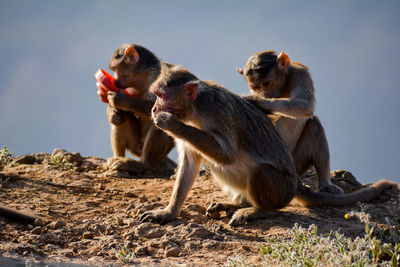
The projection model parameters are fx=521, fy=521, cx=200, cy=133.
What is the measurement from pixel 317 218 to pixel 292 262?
212 centimetres

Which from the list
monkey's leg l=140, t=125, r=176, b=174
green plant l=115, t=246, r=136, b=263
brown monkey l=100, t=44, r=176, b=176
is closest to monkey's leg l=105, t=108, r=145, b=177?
brown monkey l=100, t=44, r=176, b=176

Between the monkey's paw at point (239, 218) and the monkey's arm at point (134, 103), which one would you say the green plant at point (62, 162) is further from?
the monkey's paw at point (239, 218)

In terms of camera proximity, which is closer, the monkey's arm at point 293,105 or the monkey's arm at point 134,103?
the monkey's arm at point 293,105

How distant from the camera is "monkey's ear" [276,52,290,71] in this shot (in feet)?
24.8

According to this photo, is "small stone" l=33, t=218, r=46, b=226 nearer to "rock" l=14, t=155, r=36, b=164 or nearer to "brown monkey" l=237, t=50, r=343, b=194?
"brown monkey" l=237, t=50, r=343, b=194

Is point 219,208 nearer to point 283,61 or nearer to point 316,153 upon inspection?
point 316,153

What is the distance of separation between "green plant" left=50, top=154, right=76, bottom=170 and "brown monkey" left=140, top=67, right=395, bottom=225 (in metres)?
3.18

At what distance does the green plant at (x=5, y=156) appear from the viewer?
9.02 meters

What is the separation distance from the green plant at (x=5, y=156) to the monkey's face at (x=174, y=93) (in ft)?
13.8

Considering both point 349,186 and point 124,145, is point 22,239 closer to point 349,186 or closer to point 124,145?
point 124,145

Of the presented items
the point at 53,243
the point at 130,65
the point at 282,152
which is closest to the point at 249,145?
the point at 282,152

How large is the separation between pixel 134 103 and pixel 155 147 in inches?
46.0

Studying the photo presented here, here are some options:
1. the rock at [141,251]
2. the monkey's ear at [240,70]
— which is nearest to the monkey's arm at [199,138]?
the rock at [141,251]

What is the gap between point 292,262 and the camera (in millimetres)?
4691
